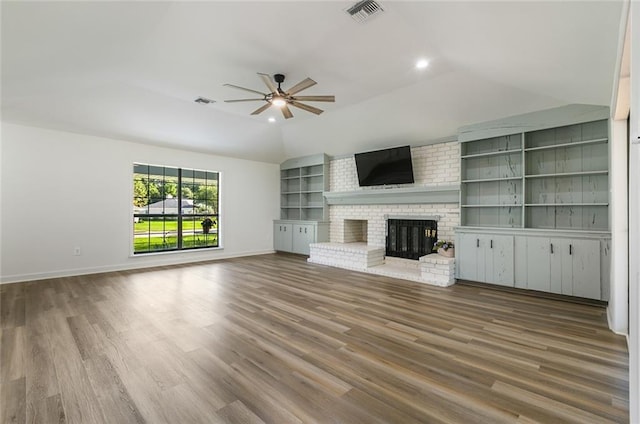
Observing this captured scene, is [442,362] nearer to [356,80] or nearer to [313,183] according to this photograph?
[356,80]

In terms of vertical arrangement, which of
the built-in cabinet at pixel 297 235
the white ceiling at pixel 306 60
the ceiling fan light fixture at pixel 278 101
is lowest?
the built-in cabinet at pixel 297 235

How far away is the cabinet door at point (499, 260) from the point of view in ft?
14.2

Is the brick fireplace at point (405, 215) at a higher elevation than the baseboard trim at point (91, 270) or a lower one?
higher

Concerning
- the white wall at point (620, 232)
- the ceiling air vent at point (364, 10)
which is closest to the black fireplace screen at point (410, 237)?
the white wall at point (620, 232)

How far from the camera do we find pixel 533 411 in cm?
173

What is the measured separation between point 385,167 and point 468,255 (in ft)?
7.62

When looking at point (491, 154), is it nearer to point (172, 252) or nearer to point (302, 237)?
point (302, 237)

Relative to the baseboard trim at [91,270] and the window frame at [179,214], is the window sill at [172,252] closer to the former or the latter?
the window frame at [179,214]

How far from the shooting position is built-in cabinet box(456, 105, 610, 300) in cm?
380

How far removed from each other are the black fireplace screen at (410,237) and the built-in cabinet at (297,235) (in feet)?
5.72

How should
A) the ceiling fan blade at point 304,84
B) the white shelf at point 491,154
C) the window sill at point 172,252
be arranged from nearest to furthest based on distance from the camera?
A: the ceiling fan blade at point 304,84 → the white shelf at point 491,154 → the window sill at point 172,252

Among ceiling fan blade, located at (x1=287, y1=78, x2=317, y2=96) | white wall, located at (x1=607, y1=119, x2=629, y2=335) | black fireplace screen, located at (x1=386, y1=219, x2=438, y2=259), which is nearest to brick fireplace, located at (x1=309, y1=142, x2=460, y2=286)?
black fireplace screen, located at (x1=386, y1=219, x2=438, y2=259)

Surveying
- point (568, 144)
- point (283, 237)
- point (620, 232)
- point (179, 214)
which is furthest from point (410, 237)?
point (179, 214)

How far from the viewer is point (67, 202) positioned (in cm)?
519
